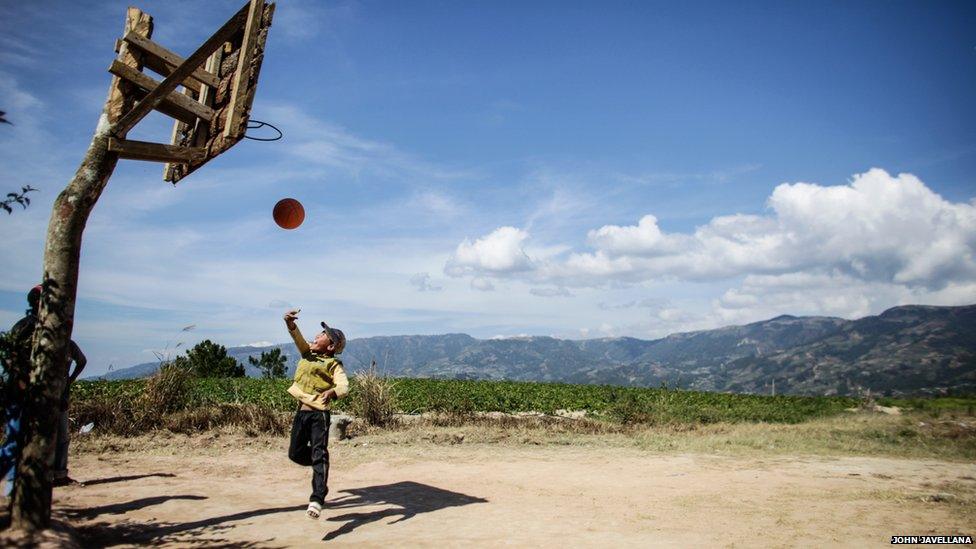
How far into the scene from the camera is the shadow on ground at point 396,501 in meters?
6.11

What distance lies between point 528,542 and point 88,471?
22.8 ft

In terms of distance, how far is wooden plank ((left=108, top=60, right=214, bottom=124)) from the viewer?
500 centimetres

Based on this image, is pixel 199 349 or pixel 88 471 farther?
pixel 199 349

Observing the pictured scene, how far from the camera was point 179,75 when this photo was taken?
503cm

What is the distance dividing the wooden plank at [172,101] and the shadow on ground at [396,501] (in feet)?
14.6

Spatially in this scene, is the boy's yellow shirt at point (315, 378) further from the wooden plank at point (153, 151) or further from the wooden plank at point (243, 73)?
the wooden plank at point (243, 73)

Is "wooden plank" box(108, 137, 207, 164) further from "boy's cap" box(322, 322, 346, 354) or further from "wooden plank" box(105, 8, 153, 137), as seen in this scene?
"boy's cap" box(322, 322, 346, 354)

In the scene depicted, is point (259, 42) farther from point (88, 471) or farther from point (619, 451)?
point (619, 451)

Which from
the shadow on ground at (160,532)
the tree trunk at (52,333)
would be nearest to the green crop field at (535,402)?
the shadow on ground at (160,532)

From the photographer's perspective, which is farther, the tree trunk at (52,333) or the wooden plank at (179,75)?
the wooden plank at (179,75)

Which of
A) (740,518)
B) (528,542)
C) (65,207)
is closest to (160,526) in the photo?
(65,207)

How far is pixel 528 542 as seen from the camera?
17.0 ft

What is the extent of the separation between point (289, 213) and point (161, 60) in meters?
1.91

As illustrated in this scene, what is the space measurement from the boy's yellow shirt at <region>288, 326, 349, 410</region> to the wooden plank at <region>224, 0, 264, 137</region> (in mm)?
2452
